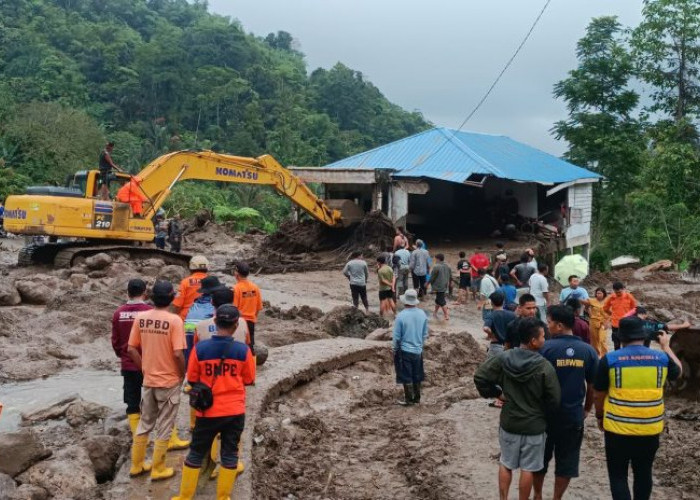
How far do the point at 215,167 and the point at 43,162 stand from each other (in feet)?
67.0

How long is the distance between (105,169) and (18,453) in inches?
499

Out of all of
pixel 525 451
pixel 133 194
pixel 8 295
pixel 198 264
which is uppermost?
pixel 133 194

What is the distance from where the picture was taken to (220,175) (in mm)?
19406

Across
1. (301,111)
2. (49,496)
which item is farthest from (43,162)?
(49,496)

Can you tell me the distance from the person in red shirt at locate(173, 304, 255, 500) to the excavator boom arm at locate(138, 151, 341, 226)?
13.5m

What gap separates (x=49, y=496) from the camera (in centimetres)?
556

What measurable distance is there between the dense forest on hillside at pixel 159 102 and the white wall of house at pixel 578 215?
1923 centimetres

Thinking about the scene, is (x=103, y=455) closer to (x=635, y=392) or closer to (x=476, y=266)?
(x=635, y=392)

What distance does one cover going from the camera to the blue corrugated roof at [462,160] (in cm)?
2305

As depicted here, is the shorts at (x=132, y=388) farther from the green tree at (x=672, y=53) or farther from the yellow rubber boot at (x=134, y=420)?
the green tree at (x=672, y=53)

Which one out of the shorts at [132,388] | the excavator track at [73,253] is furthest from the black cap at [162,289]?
the excavator track at [73,253]

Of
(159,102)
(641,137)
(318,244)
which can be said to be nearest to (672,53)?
(641,137)

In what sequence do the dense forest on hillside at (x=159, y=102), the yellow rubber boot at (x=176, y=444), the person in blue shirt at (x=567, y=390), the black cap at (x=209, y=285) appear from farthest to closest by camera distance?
the dense forest on hillside at (x=159, y=102) → the black cap at (x=209, y=285) → the yellow rubber boot at (x=176, y=444) → the person in blue shirt at (x=567, y=390)

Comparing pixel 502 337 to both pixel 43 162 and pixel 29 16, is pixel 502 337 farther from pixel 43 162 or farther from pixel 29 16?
pixel 29 16
